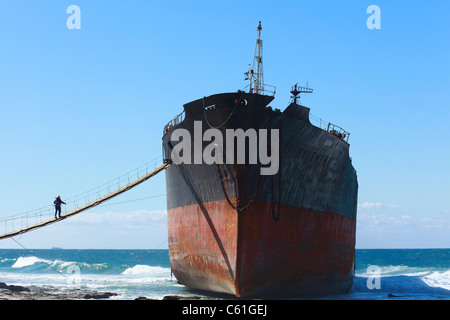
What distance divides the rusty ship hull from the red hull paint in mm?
32

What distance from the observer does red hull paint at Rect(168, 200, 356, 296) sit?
14.9m

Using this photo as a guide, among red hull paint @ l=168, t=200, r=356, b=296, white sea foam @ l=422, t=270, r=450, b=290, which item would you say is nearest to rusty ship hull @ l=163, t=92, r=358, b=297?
red hull paint @ l=168, t=200, r=356, b=296

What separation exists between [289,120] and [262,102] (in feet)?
3.72

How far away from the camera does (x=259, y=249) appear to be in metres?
15.1

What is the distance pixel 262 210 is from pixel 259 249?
1241 millimetres

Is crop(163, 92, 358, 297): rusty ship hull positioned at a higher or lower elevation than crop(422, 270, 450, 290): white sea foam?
higher

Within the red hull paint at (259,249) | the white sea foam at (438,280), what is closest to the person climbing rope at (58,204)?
the red hull paint at (259,249)

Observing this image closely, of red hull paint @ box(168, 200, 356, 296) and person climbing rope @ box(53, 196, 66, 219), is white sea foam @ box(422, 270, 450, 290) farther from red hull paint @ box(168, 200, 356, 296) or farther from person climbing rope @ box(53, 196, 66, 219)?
person climbing rope @ box(53, 196, 66, 219)

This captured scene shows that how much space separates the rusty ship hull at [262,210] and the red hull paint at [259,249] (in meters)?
0.03

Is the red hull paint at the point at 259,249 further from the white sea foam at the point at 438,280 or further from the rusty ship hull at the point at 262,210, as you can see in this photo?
the white sea foam at the point at 438,280

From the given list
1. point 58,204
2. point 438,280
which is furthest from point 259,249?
point 438,280
